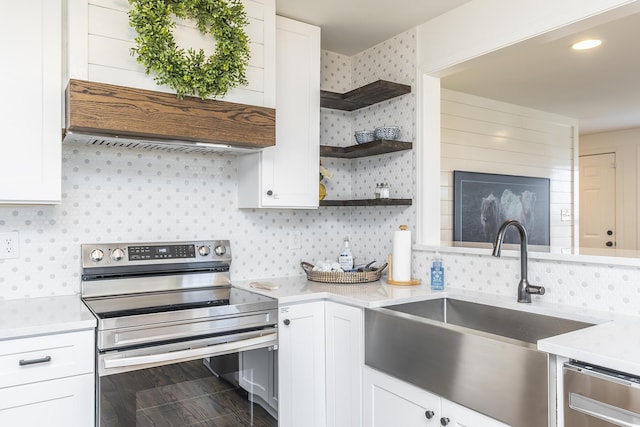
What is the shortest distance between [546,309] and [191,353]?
1438 millimetres

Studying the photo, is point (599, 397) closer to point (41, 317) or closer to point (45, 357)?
point (45, 357)

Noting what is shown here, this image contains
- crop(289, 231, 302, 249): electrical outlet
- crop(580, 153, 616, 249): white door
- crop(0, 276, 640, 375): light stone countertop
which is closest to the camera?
crop(0, 276, 640, 375): light stone countertop

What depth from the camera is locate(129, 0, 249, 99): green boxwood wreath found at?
1.88 m

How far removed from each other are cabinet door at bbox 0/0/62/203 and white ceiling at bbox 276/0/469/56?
1.12m

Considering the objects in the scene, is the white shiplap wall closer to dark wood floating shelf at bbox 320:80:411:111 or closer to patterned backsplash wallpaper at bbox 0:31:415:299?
patterned backsplash wallpaper at bbox 0:31:415:299

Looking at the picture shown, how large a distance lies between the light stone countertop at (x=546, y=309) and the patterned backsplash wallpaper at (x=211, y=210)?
0.30 m

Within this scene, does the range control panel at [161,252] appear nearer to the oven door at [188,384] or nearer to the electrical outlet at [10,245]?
the electrical outlet at [10,245]

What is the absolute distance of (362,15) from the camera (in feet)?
8.24

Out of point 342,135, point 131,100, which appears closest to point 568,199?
point 342,135

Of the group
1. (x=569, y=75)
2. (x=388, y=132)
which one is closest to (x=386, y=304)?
(x=388, y=132)

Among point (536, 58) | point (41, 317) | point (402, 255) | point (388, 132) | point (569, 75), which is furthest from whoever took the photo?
point (569, 75)

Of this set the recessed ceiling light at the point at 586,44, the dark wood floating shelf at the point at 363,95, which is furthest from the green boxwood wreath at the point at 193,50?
the recessed ceiling light at the point at 586,44

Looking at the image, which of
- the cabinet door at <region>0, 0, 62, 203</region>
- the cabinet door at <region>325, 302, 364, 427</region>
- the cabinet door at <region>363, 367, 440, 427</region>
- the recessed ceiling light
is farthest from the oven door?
the recessed ceiling light

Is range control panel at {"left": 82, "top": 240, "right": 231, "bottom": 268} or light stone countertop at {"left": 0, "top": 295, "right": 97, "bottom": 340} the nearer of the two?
light stone countertop at {"left": 0, "top": 295, "right": 97, "bottom": 340}
